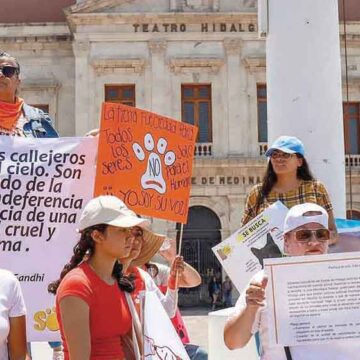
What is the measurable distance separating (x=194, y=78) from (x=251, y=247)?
1884 centimetres

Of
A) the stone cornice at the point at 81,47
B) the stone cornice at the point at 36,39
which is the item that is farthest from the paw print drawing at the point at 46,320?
the stone cornice at the point at 36,39

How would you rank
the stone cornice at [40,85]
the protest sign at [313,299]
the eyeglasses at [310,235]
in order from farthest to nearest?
the stone cornice at [40,85] < the eyeglasses at [310,235] < the protest sign at [313,299]

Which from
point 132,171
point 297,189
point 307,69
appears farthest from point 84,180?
point 307,69

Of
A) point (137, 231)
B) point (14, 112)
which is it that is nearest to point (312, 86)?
point (14, 112)

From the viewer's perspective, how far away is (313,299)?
2777 mm

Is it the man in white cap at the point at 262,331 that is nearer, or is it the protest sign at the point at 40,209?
the man in white cap at the point at 262,331

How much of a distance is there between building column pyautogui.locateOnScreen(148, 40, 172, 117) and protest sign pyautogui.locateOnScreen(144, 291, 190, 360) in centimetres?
1946

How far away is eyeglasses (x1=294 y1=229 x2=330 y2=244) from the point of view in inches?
119

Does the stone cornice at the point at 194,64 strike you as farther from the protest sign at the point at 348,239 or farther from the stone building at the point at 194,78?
the protest sign at the point at 348,239

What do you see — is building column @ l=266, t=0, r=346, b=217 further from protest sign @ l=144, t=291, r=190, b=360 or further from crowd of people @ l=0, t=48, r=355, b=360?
protest sign @ l=144, t=291, r=190, b=360

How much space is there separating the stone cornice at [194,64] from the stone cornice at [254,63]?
754 mm

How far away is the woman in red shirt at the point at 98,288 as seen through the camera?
2875 mm

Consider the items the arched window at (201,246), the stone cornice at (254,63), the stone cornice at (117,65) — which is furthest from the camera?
the stone cornice at (254,63)

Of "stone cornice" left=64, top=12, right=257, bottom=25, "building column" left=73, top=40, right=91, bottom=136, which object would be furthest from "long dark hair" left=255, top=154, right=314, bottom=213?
"stone cornice" left=64, top=12, right=257, bottom=25
